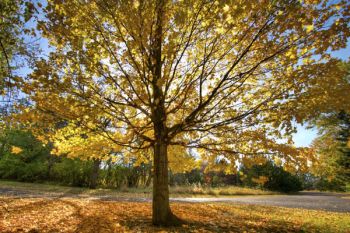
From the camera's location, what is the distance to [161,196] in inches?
219

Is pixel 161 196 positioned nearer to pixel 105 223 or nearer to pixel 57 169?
pixel 105 223

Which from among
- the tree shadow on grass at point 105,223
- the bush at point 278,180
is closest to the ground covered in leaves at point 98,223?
the tree shadow on grass at point 105,223

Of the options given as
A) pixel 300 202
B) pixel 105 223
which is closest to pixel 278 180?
pixel 300 202

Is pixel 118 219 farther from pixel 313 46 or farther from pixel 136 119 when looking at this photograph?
pixel 313 46

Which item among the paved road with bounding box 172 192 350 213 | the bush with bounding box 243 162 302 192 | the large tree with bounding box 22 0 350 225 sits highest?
the large tree with bounding box 22 0 350 225

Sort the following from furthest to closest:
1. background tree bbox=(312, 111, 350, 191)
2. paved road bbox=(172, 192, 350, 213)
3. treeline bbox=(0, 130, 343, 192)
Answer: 1. background tree bbox=(312, 111, 350, 191)
2. treeline bbox=(0, 130, 343, 192)
3. paved road bbox=(172, 192, 350, 213)

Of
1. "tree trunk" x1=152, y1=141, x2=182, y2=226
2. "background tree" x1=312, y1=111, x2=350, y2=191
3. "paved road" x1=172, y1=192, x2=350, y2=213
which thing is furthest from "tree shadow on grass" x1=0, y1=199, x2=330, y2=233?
"background tree" x1=312, y1=111, x2=350, y2=191

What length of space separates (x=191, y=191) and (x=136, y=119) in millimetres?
12702

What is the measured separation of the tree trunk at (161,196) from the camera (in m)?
5.47

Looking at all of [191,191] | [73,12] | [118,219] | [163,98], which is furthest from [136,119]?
[191,191]

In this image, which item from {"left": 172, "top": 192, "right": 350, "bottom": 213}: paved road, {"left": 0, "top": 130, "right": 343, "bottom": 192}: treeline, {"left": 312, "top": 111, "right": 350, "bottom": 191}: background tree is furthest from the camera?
{"left": 312, "top": 111, "right": 350, "bottom": 191}: background tree

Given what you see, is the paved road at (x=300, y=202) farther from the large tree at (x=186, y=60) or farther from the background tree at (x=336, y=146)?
the background tree at (x=336, y=146)

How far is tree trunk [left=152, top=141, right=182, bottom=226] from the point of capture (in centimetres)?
547

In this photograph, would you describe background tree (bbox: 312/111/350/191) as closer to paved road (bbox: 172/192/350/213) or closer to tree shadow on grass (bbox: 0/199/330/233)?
paved road (bbox: 172/192/350/213)
